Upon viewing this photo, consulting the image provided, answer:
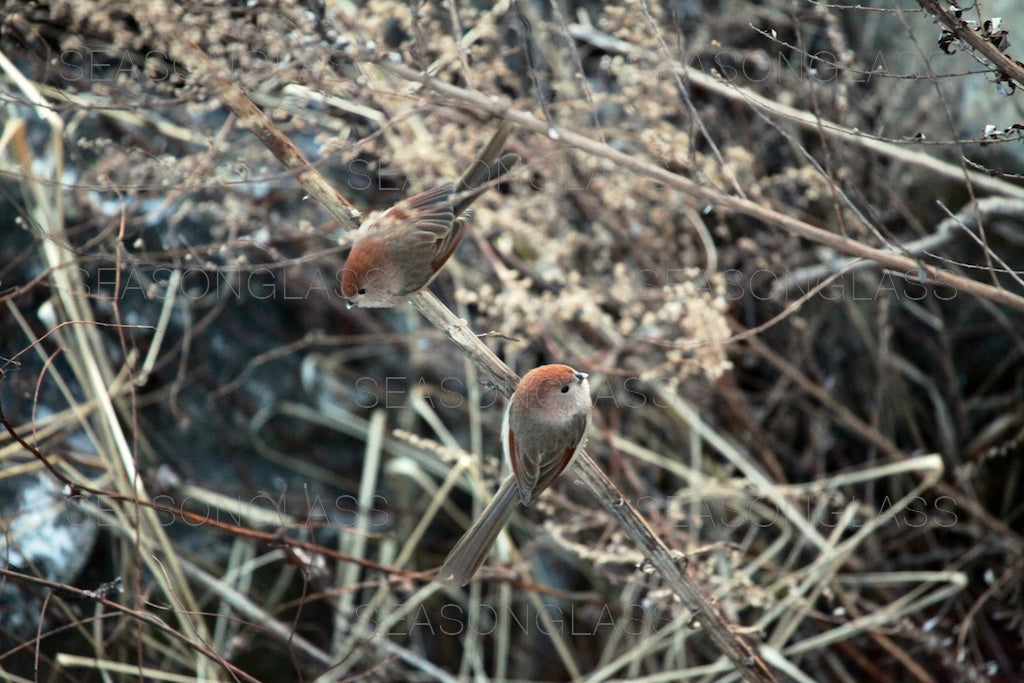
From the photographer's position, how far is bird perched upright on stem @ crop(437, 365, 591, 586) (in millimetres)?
1939

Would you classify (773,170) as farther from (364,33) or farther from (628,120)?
(364,33)

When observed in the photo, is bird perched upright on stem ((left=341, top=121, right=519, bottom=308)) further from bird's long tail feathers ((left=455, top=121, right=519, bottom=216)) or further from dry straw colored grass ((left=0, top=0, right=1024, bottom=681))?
dry straw colored grass ((left=0, top=0, right=1024, bottom=681))

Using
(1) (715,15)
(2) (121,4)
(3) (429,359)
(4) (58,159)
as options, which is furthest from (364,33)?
(1) (715,15)

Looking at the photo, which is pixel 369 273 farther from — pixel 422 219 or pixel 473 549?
pixel 473 549

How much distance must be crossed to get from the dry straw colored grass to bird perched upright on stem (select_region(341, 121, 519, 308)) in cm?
45

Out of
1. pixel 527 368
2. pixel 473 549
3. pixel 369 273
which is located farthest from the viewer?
pixel 527 368

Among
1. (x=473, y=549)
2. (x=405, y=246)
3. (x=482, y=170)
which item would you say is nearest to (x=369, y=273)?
(x=405, y=246)

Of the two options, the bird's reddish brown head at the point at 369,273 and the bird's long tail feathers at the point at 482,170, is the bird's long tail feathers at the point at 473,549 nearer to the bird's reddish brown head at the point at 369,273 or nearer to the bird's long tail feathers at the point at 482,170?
the bird's reddish brown head at the point at 369,273

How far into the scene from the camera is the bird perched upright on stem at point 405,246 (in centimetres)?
209

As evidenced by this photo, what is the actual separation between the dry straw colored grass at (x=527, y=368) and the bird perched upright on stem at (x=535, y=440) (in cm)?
49

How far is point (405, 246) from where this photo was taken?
2.12 metres

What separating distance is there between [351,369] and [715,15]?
2215mm

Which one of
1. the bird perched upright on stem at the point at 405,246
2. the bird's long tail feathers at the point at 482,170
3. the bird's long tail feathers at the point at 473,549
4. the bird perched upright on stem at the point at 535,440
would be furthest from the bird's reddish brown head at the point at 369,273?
the bird's long tail feathers at the point at 473,549

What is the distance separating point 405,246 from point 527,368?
1.45 m
